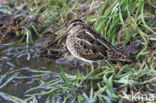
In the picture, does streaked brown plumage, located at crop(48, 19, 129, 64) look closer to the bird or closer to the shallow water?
the bird

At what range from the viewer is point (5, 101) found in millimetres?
3467

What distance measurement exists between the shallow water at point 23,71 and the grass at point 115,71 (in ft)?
0.14

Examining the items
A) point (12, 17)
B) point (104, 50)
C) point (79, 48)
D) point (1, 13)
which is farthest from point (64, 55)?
point (1, 13)

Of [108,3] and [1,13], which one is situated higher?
[1,13]

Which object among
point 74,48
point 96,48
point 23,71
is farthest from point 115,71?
point 23,71

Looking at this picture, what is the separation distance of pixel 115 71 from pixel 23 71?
1479 mm

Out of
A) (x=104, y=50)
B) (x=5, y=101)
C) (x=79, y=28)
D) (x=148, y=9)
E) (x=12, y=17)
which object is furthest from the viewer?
(x=12, y=17)

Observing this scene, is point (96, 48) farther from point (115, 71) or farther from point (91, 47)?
point (115, 71)

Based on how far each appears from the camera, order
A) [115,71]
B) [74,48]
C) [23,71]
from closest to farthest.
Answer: [115,71] < [74,48] < [23,71]

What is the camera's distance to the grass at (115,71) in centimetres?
334

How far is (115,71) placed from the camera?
12.3 feet

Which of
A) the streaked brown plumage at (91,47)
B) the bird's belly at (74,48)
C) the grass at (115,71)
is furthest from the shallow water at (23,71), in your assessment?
the streaked brown plumage at (91,47)

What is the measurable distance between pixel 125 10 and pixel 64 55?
128 centimetres

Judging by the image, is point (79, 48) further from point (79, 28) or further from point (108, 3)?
point (108, 3)
